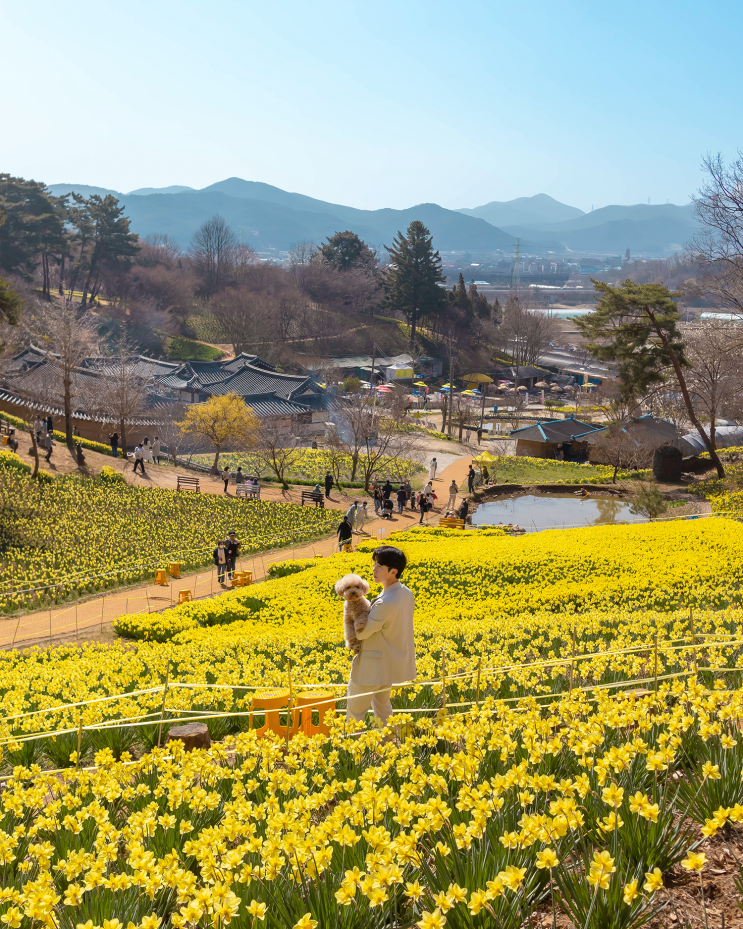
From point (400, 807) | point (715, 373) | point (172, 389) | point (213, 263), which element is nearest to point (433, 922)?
point (400, 807)

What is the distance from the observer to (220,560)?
20.1 metres

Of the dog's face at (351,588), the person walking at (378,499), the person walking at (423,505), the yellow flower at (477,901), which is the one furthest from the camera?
the person walking at (378,499)

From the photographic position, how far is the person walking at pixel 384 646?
18.2 feet

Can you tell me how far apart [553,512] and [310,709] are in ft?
84.9

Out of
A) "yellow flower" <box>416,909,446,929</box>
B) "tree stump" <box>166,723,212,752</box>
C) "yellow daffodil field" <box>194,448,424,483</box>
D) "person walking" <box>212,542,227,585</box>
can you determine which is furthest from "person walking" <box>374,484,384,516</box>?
"yellow flower" <box>416,909,446,929</box>

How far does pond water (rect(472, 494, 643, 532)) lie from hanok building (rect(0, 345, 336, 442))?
20.4 m

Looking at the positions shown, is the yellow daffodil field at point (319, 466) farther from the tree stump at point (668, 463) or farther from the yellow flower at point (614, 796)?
the yellow flower at point (614, 796)

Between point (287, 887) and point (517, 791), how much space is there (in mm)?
1462

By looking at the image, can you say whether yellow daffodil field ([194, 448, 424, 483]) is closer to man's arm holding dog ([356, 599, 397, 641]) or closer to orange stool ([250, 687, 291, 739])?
orange stool ([250, 687, 291, 739])

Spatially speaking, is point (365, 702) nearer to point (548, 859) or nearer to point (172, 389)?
point (548, 859)

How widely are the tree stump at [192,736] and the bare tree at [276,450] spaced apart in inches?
1113

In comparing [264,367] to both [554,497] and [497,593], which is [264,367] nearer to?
[554,497]

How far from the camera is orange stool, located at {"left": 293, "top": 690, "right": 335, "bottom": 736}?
5.84m

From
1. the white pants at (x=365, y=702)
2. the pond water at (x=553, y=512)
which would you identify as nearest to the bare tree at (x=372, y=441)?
the pond water at (x=553, y=512)
